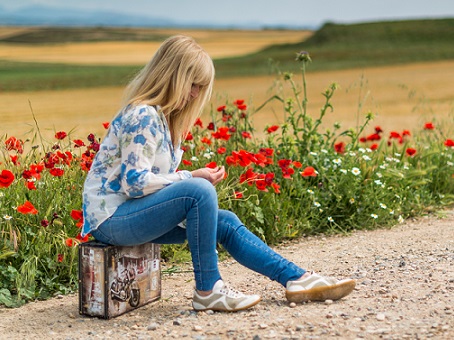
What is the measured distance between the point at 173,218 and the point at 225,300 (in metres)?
0.47

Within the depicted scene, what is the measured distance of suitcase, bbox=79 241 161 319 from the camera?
3439mm

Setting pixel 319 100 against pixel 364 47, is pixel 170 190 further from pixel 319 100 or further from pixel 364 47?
pixel 364 47

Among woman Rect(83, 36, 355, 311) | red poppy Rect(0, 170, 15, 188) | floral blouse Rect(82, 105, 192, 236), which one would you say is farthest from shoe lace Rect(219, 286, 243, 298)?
red poppy Rect(0, 170, 15, 188)

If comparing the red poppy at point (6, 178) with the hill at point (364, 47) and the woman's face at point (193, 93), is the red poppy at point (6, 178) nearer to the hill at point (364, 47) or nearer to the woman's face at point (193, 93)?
the woman's face at point (193, 93)

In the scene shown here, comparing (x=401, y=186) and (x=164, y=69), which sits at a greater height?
(x=164, y=69)

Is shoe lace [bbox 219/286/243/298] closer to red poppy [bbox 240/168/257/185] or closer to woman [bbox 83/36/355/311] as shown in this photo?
woman [bbox 83/36/355/311]

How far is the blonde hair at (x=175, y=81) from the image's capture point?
3340 mm

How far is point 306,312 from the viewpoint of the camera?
134 inches

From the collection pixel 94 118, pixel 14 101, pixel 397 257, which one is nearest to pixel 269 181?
pixel 397 257

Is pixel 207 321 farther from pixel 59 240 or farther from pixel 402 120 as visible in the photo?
pixel 402 120

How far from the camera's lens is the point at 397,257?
14.6 feet

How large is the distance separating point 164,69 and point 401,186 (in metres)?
2.92

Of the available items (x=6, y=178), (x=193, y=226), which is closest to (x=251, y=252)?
(x=193, y=226)

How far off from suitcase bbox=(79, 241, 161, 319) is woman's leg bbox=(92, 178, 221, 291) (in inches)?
3.6
